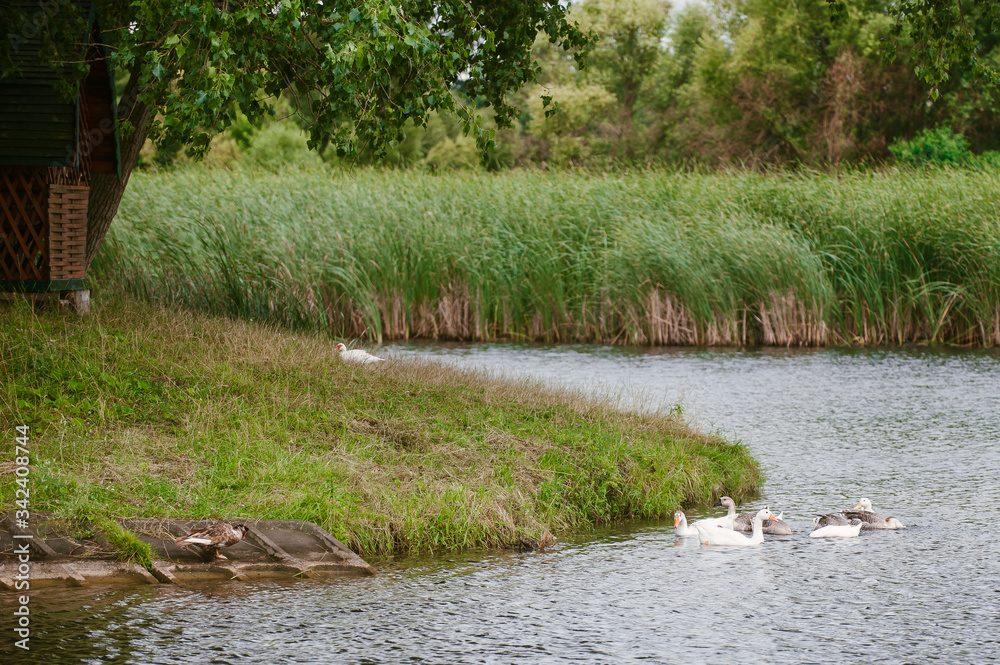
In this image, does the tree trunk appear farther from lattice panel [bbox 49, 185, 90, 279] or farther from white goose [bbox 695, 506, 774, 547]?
white goose [bbox 695, 506, 774, 547]

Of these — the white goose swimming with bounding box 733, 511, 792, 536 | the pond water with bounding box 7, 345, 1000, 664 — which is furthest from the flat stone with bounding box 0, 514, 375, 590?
the white goose swimming with bounding box 733, 511, 792, 536

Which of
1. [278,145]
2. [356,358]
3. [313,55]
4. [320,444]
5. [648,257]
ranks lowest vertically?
[320,444]

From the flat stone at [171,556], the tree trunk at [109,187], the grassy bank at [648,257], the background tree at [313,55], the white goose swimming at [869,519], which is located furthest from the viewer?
the grassy bank at [648,257]

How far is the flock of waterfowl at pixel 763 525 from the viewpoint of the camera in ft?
25.8

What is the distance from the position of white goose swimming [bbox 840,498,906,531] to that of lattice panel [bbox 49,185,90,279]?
333 inches

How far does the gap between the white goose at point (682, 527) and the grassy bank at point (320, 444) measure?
2.29 feet

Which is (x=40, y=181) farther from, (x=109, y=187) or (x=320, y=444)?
(x=320, y=444)

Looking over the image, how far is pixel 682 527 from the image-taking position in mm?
8102

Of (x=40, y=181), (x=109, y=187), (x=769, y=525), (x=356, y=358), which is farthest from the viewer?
(x=109, y=187)

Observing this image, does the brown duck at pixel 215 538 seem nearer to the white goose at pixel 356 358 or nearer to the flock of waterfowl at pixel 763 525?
the flock of waterfowl at pixel 763 525

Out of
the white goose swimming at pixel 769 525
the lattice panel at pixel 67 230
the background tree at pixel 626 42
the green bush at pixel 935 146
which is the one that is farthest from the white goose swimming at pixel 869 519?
the background tree at pixel 626 42

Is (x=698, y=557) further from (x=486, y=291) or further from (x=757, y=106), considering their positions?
(x=757, y=106)

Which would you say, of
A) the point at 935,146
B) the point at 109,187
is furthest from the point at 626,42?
the point at 109,187

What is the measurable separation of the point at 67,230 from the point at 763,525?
26.5 ft
